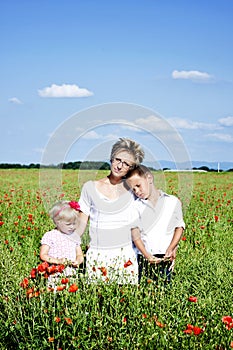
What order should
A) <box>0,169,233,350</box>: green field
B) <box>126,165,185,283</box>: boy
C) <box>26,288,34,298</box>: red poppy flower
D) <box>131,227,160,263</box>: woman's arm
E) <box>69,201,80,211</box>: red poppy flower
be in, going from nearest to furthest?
<box>0,169,233,350</box>: green field
<box>26,288,34,298</box>: red poppy flower
<box>126,165,185,283</box>: boy
<box>131,227,160,263</box>: woman's arm
<box>69,201,80,211</box>: red poppy flower

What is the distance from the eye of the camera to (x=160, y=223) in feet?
17.9

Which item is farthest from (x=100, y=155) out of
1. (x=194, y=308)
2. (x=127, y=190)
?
(x=194, y=308)

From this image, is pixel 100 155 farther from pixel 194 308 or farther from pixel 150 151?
Answer: pixel 194 308

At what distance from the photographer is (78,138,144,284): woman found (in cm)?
501

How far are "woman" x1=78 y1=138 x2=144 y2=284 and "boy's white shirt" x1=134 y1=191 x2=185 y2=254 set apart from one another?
19 centimetres

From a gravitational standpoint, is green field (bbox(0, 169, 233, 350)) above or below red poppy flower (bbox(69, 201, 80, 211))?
Result: below

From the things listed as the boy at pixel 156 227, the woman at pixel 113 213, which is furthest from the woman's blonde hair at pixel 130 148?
the boy at pixel 156 227

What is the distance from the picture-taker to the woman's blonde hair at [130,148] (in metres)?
5.00

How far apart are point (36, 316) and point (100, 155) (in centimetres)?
167

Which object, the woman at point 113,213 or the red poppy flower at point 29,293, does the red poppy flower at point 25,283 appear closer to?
the red poppy flower at point 29,293

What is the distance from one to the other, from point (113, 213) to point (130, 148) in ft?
2.11

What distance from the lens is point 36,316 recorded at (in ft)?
13.1

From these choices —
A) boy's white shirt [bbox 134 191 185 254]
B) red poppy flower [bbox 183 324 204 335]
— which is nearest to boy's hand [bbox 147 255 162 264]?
boy's white shirt [bbox 134 191 185 254]

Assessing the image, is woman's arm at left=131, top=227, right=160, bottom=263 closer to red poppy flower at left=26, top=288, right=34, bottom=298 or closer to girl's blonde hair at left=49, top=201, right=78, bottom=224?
girl's blonde hair at left=49, top=201, right=78, bottom=224
